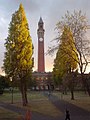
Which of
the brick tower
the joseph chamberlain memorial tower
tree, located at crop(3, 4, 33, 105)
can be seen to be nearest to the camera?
tree, located at crop(3, 4, 33, 105)

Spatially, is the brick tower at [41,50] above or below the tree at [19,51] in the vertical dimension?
above

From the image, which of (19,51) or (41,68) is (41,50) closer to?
(41,68)

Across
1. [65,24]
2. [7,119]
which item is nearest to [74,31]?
[65,24]

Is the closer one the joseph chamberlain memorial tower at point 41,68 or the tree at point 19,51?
the tree at point 19,51

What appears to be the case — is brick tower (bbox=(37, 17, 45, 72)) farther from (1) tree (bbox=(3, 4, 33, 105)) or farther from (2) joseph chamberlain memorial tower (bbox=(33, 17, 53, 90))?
(1) tree (bbox=(3, 4, 33, 105))

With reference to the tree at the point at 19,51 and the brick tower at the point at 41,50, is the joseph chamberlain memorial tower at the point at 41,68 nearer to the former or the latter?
the brick tower at the point at 41,50

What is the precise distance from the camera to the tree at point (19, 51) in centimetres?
4028

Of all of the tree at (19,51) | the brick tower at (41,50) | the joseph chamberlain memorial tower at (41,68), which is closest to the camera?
→ the tree at (19,51)

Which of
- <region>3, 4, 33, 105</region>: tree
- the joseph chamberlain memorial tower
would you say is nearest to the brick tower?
the joseph chamberlain memorial tower

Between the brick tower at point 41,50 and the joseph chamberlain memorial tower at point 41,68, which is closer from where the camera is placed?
the joseph chamberlain memorial tower at point 41,68

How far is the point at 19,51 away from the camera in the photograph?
4100cm

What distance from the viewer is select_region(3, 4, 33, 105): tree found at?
40281 mm

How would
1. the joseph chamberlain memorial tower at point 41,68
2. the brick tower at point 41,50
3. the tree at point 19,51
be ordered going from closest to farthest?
the tree at point 19,51 → the joseph chamberlain memorial tower at point 41,68 → the brick tower at point 41,50

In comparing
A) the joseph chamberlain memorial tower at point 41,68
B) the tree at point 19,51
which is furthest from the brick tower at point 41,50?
the tree at point 19,51
